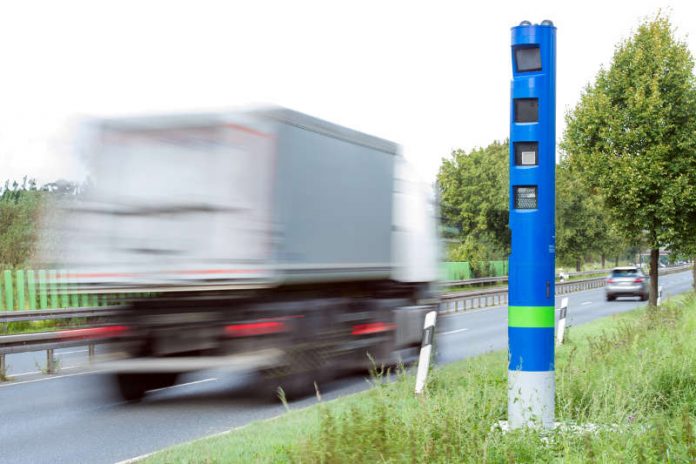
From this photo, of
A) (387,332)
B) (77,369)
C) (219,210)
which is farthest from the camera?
(77,369)

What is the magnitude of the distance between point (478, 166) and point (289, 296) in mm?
66872

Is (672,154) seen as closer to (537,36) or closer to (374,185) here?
(374,185)

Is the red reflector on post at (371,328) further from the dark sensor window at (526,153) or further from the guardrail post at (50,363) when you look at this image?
the dark sensor window at (526,153)

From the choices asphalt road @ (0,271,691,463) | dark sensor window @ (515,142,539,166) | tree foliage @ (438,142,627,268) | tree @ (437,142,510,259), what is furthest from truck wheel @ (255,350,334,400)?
tree @ (437,142,510,259)

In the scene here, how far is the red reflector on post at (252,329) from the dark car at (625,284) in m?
30.9

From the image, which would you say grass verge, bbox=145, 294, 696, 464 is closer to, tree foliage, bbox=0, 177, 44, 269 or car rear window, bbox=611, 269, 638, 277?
tree foliage, bbox=0, 177, 44, 269

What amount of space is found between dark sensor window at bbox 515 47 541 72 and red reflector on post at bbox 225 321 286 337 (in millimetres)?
4390

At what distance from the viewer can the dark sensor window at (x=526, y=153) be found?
7121 millimetres

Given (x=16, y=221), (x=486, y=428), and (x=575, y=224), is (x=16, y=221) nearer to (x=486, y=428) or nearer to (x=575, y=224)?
(x=486, y=428)

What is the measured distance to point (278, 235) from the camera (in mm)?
10148

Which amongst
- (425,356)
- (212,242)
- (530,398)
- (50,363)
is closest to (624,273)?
(50,363)

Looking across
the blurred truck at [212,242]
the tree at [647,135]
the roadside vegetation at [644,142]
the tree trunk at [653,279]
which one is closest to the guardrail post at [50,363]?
the blurred truck at [212,242]

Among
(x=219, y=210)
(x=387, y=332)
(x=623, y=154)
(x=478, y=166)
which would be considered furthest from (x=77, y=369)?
(x=478, y=166)

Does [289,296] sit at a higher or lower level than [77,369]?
higher
